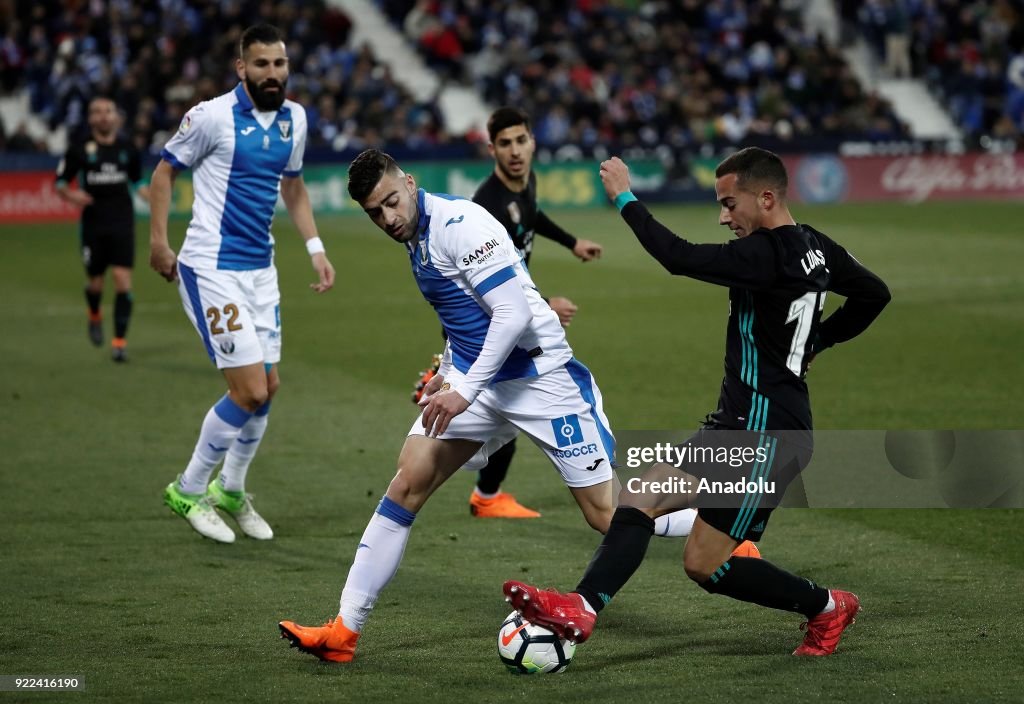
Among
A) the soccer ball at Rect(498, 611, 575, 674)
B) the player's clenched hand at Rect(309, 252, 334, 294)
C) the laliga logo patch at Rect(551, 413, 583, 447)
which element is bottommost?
the soccer ball at Rect(498, 611, 575, 674)

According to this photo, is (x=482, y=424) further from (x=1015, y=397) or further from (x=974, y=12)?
(x=974, y=12)

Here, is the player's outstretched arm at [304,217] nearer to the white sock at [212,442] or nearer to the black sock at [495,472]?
the white sock at [212,442]

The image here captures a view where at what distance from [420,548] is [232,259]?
1.78 metres

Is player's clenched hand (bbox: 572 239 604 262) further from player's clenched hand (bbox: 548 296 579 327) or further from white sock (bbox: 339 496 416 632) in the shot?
white sock (bbox: 339 496 416 632)

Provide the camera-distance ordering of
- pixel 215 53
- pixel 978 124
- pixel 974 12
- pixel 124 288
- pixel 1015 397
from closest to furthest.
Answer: pixel 1015 397, pixel 124 288, pixel 215 53, pixel 978 124, pixel 974 12

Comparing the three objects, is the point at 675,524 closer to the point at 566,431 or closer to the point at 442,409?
the point at 566,431

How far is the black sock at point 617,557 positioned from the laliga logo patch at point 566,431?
1.20 ft

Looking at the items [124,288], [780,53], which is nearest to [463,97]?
[780,53]

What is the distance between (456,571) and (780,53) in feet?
96.8

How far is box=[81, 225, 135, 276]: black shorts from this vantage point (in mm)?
13852

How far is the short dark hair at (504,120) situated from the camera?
773cm

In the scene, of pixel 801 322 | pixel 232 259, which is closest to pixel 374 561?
pixel 801 322

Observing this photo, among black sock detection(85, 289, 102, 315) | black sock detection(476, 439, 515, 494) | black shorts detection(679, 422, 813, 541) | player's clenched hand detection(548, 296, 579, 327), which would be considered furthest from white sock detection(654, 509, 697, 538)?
black sock detection(85, 289, 102, 315)

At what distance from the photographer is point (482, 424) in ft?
18.3
